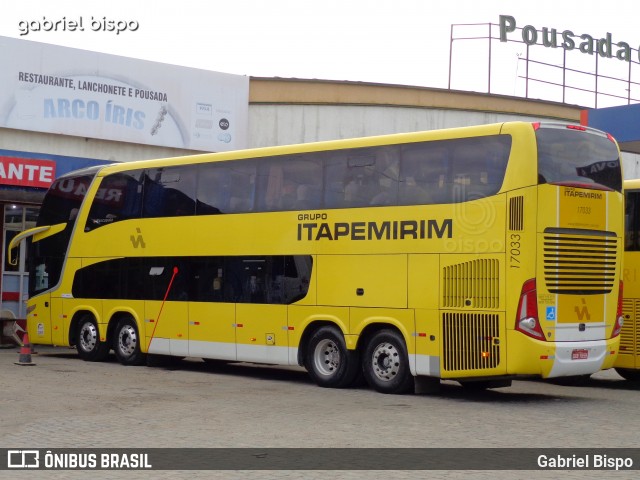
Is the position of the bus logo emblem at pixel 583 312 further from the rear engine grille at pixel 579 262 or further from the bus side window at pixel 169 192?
the bus side window at pixel 169 192

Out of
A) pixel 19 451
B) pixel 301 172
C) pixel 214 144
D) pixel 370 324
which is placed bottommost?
pixel 19 451

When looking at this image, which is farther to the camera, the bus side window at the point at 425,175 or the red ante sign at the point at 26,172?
the red ante sign at the point at 26,172

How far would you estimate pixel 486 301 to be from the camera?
15.0 meters

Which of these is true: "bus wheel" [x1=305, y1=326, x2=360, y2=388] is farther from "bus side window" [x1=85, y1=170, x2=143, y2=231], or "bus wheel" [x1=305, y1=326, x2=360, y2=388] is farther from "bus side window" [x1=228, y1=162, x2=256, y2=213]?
"bus side window" [x1=85, y1=170, x2=143, y2=231]

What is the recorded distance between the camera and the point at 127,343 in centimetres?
2138

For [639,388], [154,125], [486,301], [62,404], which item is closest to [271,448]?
[62,404]

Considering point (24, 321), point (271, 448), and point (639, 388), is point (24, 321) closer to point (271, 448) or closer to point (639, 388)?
point (639, 388)

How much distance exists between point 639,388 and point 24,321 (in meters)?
16.0

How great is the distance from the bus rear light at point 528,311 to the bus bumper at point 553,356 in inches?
4.0

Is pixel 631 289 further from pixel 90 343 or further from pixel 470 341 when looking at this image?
pixel 90 343

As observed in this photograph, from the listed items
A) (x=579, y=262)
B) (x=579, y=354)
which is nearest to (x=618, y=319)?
(x=579, y=354)

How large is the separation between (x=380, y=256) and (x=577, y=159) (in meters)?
3.30

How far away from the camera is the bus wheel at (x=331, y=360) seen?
1694cm

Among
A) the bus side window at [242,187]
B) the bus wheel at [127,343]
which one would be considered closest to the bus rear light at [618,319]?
the bus side window at [242,187]
